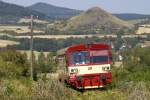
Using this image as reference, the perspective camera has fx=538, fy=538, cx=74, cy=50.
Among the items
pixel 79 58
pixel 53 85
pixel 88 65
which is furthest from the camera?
pixel 79 58

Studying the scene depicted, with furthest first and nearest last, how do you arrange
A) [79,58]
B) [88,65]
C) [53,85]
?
[79,58] → [88,65] → [53,85]

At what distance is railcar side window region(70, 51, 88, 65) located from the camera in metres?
27.0

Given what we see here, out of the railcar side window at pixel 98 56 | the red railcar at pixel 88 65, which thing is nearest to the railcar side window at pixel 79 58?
the red railcar at pixel 88 65

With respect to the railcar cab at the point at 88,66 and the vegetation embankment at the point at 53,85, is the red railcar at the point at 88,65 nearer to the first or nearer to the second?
the railcar cab at the point at 88,66

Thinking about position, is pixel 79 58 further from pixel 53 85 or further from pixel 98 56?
pixel 53 85

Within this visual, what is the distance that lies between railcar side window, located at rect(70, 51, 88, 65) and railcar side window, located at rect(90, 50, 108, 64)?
303 mm

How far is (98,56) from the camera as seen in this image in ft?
89.0

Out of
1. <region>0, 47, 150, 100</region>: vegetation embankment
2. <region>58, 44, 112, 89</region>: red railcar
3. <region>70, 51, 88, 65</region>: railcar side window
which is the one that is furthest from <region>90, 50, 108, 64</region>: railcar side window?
<region>0, 47, 150, 100</region>: vegetation embankment

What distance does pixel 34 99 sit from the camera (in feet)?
46.8

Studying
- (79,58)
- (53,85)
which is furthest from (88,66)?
(53,85)

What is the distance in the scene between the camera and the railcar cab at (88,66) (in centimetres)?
2680

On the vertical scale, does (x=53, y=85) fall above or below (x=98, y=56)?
above

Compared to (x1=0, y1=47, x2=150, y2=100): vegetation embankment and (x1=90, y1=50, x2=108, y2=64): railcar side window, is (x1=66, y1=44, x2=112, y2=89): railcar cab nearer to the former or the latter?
(x1=90, y1=50, x2=108, y2=64): railcar side window

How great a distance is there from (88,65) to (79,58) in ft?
1.96
